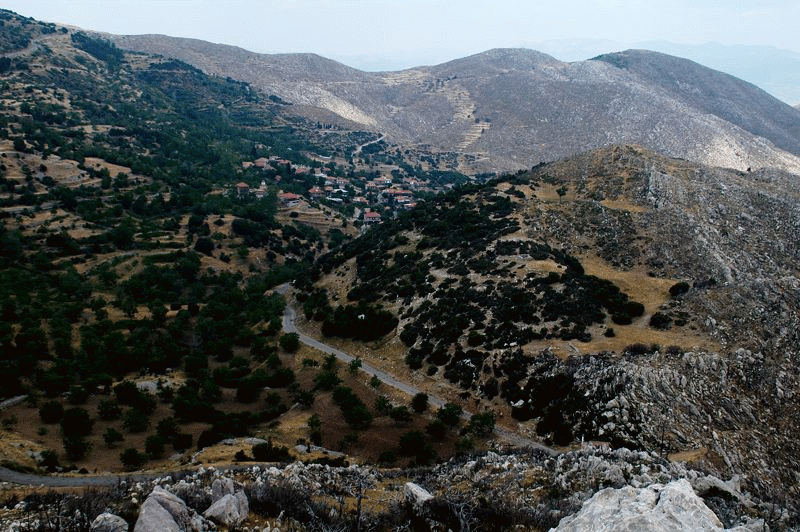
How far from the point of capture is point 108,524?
16672 mm

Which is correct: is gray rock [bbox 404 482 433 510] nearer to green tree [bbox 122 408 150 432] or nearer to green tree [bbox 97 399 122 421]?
green tree [bbox 122 408 150 432]

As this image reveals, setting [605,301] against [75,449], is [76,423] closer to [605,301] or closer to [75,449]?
[75,449]

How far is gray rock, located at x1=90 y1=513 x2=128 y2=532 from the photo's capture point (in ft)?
54.5

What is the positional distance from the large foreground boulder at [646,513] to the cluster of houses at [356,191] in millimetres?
122317

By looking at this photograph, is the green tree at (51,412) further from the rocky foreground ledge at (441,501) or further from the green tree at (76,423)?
the rocky foreground ledge at (441,501)

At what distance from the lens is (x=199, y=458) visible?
120 feet

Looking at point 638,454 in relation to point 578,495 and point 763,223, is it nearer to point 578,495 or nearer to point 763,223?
point 578,495

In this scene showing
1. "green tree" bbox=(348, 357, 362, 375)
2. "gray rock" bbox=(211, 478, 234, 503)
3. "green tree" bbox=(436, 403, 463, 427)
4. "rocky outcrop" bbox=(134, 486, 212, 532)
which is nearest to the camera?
"rocky outcrop" bbox=(134, 486, 212, 532)

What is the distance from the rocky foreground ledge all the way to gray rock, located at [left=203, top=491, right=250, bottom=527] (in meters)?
0.04

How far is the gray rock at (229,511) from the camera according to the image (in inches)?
760

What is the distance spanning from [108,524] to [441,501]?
1234 cm

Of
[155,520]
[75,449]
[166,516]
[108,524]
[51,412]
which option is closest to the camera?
[108,524]

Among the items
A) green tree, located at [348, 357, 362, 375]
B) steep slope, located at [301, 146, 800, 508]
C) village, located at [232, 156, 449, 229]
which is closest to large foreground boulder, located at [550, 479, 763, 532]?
steep slope, located at [301, 146, 800, 508]

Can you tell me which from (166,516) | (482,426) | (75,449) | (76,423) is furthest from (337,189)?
(166,516)
